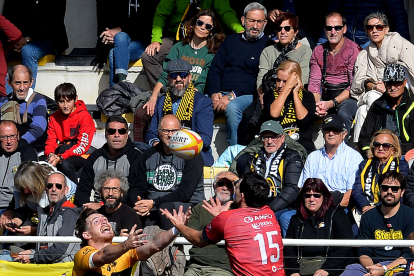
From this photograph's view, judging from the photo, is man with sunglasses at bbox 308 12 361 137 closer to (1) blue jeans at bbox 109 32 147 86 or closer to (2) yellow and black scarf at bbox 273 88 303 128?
(2) yellow and black scarf at bbox 273 88 303 128

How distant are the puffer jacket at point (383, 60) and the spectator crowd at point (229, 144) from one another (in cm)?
2

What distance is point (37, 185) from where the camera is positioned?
821cm

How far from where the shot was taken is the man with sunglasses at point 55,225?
290 inches

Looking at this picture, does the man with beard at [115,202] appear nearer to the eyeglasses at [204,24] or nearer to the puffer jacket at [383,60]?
the eyeglasses at [204,24]

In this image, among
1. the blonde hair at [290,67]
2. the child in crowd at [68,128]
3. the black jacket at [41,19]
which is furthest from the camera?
the black jacket at [41,19]

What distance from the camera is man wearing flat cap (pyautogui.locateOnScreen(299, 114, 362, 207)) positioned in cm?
823

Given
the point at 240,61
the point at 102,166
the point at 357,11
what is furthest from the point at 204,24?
the point at 102,166

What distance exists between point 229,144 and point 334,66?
170 centimetres

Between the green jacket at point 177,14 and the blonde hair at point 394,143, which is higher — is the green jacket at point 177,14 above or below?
above

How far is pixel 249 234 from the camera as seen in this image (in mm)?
6012

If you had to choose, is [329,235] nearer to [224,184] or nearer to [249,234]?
[224,184]

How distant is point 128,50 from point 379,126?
392 cm

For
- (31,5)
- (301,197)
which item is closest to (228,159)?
(301,197)

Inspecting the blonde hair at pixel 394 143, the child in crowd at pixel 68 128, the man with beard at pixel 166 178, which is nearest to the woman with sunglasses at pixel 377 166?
the blonde hair at pixel 394 143
